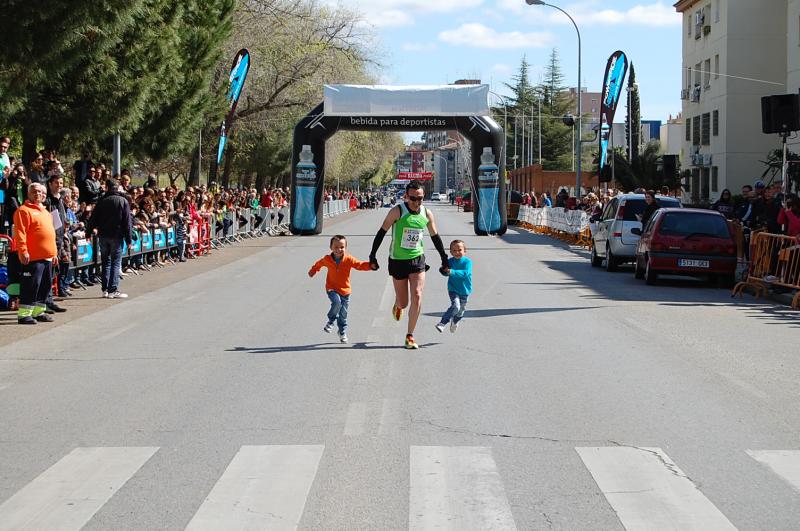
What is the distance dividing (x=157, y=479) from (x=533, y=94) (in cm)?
13360

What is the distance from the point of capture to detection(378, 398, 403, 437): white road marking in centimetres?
778

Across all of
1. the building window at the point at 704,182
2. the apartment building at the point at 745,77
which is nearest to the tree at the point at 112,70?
the apartment building at the point at 745,77

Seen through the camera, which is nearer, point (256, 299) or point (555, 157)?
point (256, 299)

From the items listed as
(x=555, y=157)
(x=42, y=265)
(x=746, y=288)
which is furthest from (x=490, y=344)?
(x=555, y=157)

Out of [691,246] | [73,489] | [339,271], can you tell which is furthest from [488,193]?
[73,489]

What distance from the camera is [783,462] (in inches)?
275

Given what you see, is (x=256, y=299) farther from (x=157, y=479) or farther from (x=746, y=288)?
(x=157, y=479)

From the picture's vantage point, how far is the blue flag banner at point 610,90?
38.2 metres

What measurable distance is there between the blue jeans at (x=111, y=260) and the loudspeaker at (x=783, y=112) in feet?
39.0

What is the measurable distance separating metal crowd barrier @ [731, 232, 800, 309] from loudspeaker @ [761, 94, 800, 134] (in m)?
2.37

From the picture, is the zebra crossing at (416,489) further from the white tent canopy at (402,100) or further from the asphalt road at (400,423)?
the white tent canopy at (402,100)

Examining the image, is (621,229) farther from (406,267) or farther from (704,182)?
(704,182)

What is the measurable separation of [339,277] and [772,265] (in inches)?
400

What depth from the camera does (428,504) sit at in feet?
19.5
